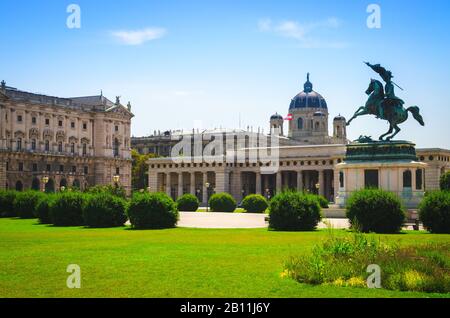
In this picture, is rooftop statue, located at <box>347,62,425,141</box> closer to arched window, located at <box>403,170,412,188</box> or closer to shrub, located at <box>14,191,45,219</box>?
arched window, located at <box>403,170,412,188</box>

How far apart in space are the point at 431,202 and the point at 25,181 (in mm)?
78303

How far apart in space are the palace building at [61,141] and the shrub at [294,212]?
59.8m

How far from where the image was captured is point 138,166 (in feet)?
403

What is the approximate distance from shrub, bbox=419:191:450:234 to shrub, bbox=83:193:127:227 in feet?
61.0

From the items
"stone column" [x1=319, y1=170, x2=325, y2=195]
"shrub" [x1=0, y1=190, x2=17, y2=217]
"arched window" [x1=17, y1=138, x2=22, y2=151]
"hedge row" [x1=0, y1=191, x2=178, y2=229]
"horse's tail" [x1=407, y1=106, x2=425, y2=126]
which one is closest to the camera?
"hedge row" [x1=0, y1=191, x2=178, y2=229]

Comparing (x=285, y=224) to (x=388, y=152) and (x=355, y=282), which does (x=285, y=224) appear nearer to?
(x=388, y=152)

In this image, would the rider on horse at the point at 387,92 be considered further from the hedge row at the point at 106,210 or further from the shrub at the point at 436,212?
the hedge row at the point at 106,210

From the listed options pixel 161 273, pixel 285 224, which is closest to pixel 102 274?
pixel 161 273

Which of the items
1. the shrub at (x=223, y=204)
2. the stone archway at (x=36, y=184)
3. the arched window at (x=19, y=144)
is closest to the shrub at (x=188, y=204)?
the shrub at (x=223, y=204)

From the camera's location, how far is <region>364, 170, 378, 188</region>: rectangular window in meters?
48.8

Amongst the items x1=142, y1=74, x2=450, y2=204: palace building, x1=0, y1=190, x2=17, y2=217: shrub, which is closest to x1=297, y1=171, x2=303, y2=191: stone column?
x1=142, y1=74, x2=450, y2=204: palace building

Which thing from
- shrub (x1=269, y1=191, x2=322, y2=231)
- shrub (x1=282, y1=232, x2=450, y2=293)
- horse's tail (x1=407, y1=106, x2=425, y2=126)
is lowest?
shrub (x1=282, y1=232, x2=450, y2=293)

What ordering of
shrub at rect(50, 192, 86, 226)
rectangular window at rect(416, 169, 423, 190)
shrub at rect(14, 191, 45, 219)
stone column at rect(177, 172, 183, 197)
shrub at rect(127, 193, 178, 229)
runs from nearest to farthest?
shrub at rect(127, 193, 178, 229) → shrub at rect(50, 192, 86, 226) → rectangular window at rect(416, 169, 423, 190) → shrub at rect(14, 191, 45, 219) → stone column at rect(177, 172, 183, 197)

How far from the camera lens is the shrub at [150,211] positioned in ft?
126
